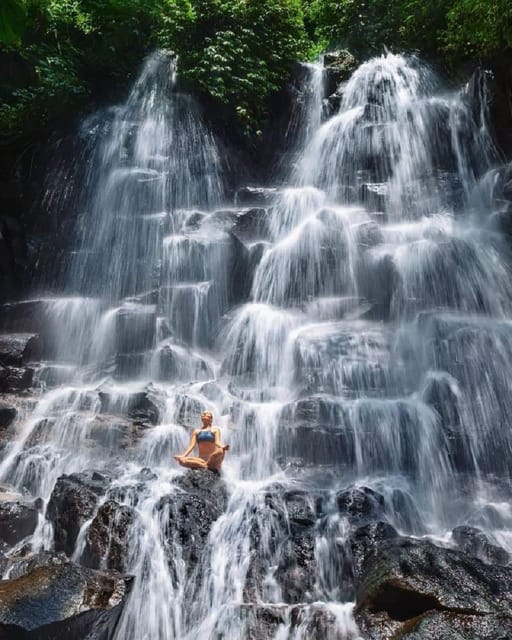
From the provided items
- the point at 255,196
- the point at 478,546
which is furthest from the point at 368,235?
the point at 478,546

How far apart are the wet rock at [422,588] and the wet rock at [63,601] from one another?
202cm

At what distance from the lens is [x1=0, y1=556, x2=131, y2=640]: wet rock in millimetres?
3652

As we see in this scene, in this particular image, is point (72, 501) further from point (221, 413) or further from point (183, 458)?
point (221, 413)

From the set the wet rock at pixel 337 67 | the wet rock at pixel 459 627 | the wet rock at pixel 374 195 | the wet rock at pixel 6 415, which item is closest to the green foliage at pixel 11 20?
the wet rock at pixel 459 627

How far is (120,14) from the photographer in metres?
16.8

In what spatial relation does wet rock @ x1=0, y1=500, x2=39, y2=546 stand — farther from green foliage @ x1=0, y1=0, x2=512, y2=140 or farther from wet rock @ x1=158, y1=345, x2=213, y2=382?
green foliage @ x1=0, y1=0, x2=512, y2=140

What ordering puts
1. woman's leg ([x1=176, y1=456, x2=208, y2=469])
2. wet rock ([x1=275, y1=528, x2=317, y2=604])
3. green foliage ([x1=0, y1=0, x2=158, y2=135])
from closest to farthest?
wet rock ([x1=275, y1=528, x2=317, y2=604]) → woman's leg ([x1=176, y1=456, x2=208, y2=469]) → green foliage ([x1=0, y1=0, x2=158, y2=135])

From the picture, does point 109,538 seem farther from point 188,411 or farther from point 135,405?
point 135,405

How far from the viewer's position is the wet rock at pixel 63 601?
3652 millimetres

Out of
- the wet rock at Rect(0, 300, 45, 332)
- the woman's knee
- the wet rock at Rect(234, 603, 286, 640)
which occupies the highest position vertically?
the wet rock at Rect(0, 300, 45, 332)

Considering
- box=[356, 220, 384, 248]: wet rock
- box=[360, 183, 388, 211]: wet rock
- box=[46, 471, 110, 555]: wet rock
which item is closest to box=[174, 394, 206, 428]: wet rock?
box=[46, 471, 110, 555]: wet rock

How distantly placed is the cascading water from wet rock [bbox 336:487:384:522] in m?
0.13

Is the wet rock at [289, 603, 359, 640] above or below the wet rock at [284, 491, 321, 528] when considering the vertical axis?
below

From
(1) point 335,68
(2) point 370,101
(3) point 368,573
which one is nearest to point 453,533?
(3) point 368,573
